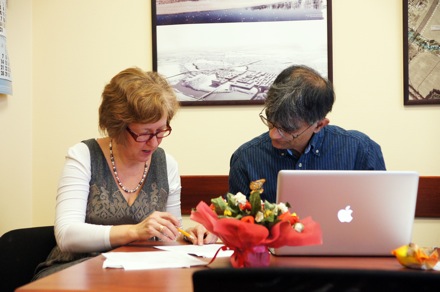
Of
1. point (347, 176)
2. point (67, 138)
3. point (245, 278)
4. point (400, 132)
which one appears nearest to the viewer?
point (245, 278)

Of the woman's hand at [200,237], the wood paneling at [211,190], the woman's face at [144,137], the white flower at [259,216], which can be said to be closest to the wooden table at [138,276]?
the white flower at [259,216]

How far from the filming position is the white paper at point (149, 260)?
1650 mm

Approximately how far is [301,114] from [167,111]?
524 mm

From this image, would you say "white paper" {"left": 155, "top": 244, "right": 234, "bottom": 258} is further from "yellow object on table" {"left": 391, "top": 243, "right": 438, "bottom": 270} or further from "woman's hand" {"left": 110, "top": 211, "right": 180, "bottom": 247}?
"yellow object on table" {"left": 391, "top": 243, "right": 438, "bottom": 270}

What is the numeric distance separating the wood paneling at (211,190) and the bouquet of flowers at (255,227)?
1.61m

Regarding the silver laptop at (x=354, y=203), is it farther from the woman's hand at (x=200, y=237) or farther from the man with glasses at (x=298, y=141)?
the man with glasses at (x=298, y=141)

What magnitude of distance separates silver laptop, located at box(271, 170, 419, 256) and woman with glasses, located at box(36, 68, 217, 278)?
54 cm

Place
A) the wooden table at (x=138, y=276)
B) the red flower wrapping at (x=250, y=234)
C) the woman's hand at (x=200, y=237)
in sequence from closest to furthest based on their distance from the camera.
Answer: the wooden table at (x=138, y=276), the red flower wrapping at (x=250, y=234), the woman's hand at (x=200, y=237)

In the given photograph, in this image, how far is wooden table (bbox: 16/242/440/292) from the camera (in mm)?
1395

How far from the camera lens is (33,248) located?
2258 millimetres

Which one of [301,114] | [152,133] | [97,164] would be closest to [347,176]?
[301,114]

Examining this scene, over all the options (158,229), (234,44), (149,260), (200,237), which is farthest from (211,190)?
(149,260)

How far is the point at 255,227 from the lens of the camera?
1.51 m

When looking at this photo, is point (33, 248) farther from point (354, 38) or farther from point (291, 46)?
point (354, 38)
